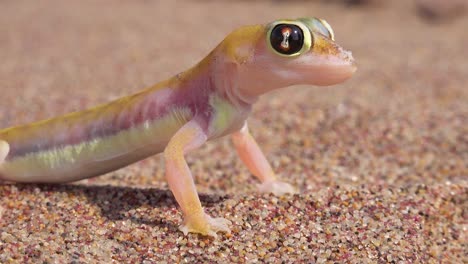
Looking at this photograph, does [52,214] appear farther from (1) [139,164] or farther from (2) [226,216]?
(1) [139,164]

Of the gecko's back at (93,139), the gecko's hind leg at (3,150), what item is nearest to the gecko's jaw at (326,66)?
the gecko's back at (93,139)

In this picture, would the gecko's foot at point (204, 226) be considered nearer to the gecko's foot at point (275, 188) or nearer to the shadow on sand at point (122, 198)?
the shadow on sand at point (122, 198)

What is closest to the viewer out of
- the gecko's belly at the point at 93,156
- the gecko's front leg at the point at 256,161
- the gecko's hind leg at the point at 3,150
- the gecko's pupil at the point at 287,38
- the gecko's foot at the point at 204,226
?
the gecko's pupil at the point at 287,38

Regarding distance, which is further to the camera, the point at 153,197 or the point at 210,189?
the point at 210,189

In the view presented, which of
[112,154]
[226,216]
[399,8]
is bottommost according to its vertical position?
[399,8]

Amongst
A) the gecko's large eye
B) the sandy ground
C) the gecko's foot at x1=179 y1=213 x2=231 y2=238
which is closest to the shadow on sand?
the sandy ground

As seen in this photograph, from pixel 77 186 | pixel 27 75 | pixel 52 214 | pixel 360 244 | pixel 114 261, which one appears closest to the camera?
pixel 114 261

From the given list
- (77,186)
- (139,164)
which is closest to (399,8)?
(139,164)

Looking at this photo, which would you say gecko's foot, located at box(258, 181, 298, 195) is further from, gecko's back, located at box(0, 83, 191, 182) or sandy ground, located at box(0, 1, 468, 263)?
gecko's back, located at box(0, 83, 191, 182)
